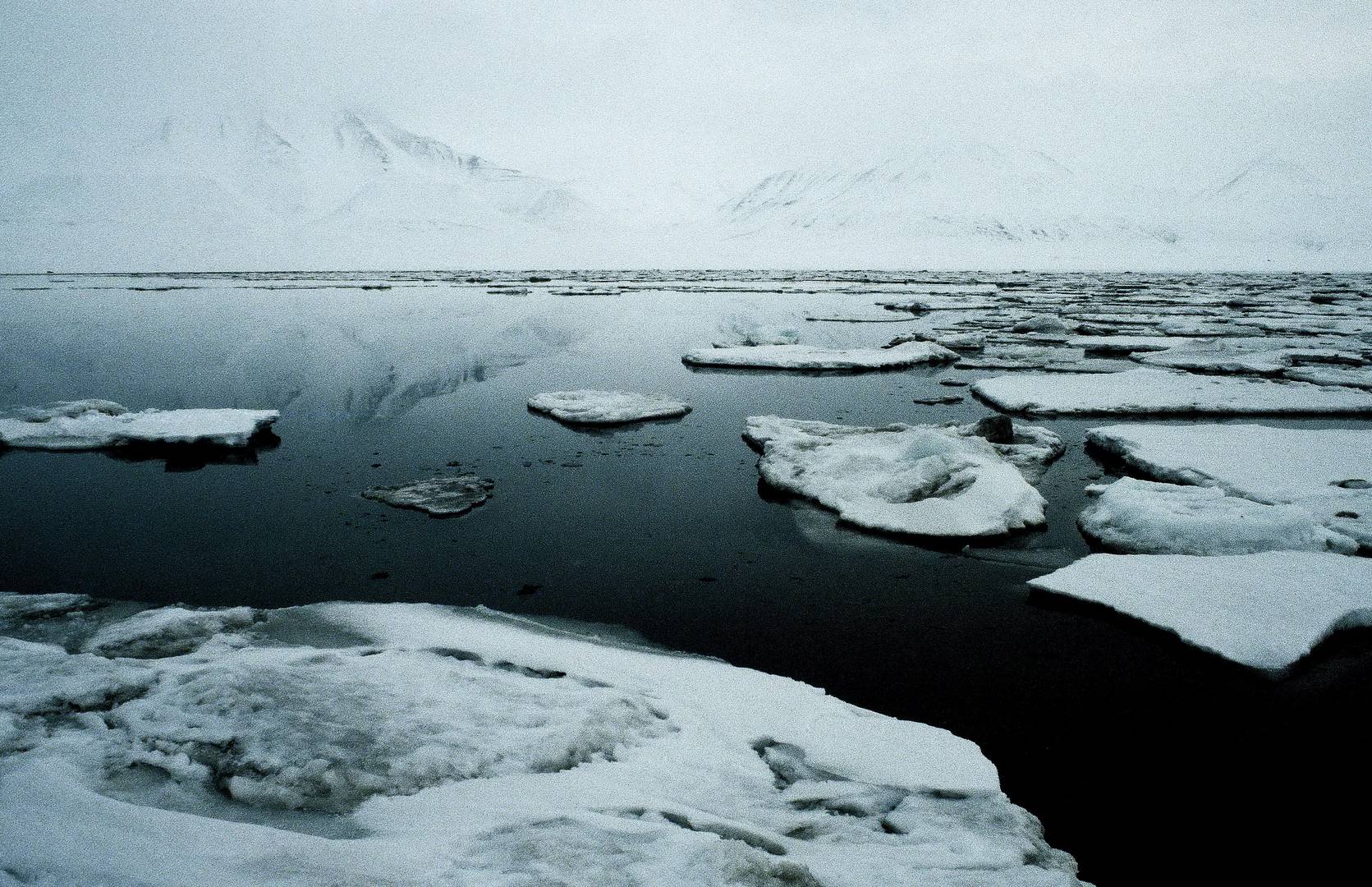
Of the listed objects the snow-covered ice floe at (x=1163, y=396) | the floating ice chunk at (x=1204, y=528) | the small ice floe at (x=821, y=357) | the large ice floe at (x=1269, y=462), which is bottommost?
the floating ice chunk at (x=1204, y=528)

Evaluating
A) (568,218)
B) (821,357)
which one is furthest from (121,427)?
(568,218)

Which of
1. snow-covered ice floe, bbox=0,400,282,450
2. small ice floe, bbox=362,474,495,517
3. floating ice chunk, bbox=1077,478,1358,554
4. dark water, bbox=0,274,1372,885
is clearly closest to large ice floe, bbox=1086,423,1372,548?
floating ice chunk, bbox=1077,478,1358,554

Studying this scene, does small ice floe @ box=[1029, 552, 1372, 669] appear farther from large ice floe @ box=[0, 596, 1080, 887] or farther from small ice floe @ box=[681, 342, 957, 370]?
small ice floe @ box=[681, 342, 957, 370]

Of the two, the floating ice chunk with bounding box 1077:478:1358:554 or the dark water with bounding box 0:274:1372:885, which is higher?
the floating ice chunk with bounding box 1077:478:1358:554

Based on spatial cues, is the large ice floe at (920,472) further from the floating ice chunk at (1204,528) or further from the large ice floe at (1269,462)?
the large ice floe at (1269,462)

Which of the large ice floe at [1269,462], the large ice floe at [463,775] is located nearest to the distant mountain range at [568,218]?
the large ice floe at [1269,462]

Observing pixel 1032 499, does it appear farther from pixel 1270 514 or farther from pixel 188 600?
pixel 188 600
